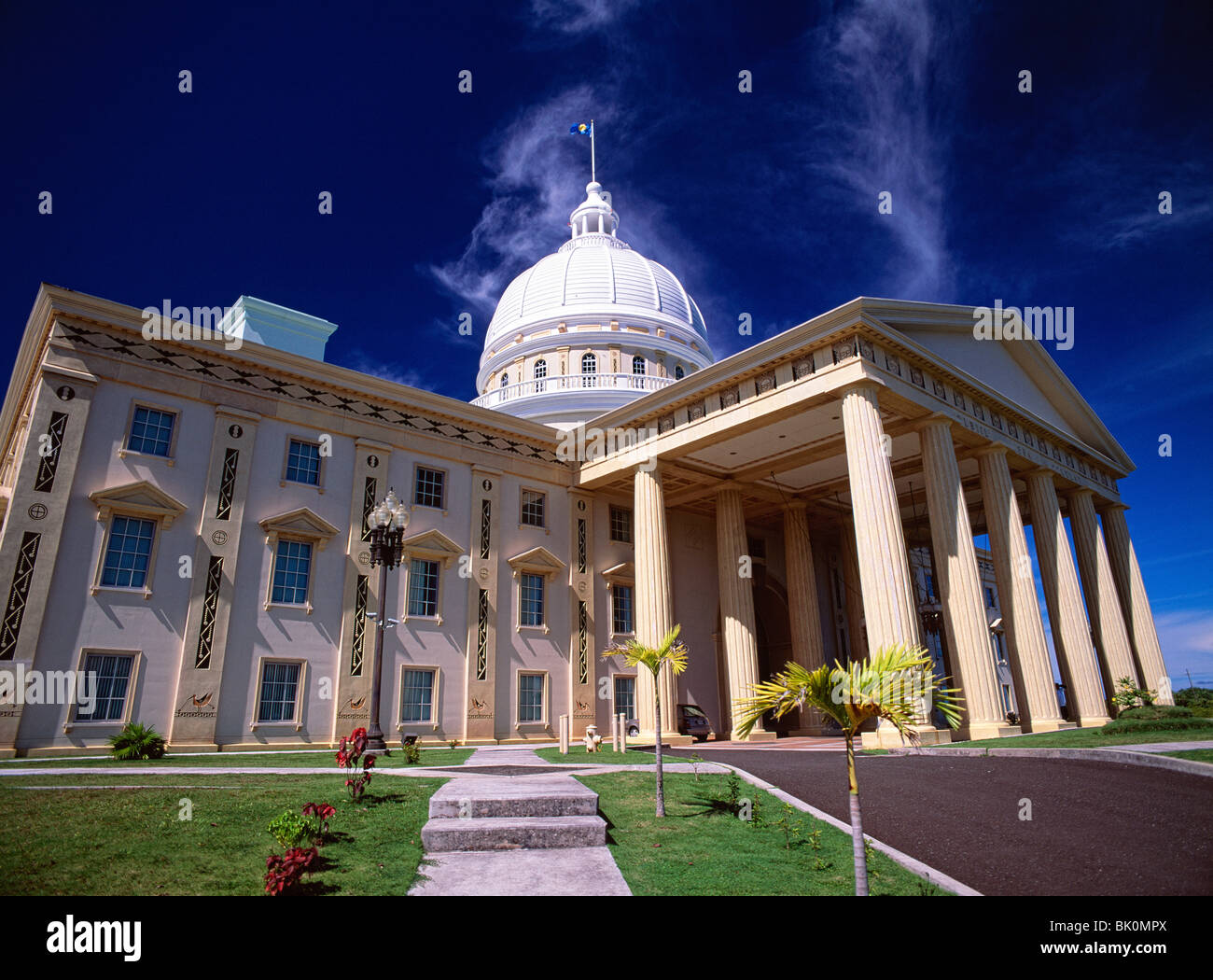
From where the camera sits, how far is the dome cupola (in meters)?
38.8

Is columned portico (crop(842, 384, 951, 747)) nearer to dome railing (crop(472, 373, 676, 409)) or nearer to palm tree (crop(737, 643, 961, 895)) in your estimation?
palm tree (crop(737, 643, 961, 895))

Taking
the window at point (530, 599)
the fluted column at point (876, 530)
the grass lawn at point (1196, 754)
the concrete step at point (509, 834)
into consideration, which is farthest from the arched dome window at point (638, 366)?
the concrete step at point (509, 834)

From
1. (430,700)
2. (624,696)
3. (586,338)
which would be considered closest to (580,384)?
(586,338)

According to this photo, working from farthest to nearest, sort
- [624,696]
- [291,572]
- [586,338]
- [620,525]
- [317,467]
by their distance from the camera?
1. [586,338]
2. [620,525]
3. [624,696]
4. [317,467]
5. [291,572]

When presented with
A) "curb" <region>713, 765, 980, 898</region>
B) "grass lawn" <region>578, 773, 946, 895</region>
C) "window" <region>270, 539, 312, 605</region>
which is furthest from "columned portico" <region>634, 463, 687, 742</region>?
"grass lawn" <region>578, 773, 946, 895</region>

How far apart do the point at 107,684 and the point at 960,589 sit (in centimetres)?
2492

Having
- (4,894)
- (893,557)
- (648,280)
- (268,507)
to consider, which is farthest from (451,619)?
(648,280)

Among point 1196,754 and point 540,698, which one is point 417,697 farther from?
point 1196,754

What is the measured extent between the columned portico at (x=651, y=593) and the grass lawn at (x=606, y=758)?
5.47 m

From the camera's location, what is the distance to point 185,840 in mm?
7238

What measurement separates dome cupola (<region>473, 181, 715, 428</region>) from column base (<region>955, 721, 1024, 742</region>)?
2276 centimetres

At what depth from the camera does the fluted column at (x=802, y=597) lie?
31.5 metres

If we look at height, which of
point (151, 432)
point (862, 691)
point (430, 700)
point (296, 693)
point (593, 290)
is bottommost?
point (862, 691)

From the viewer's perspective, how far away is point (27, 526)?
708 inches
